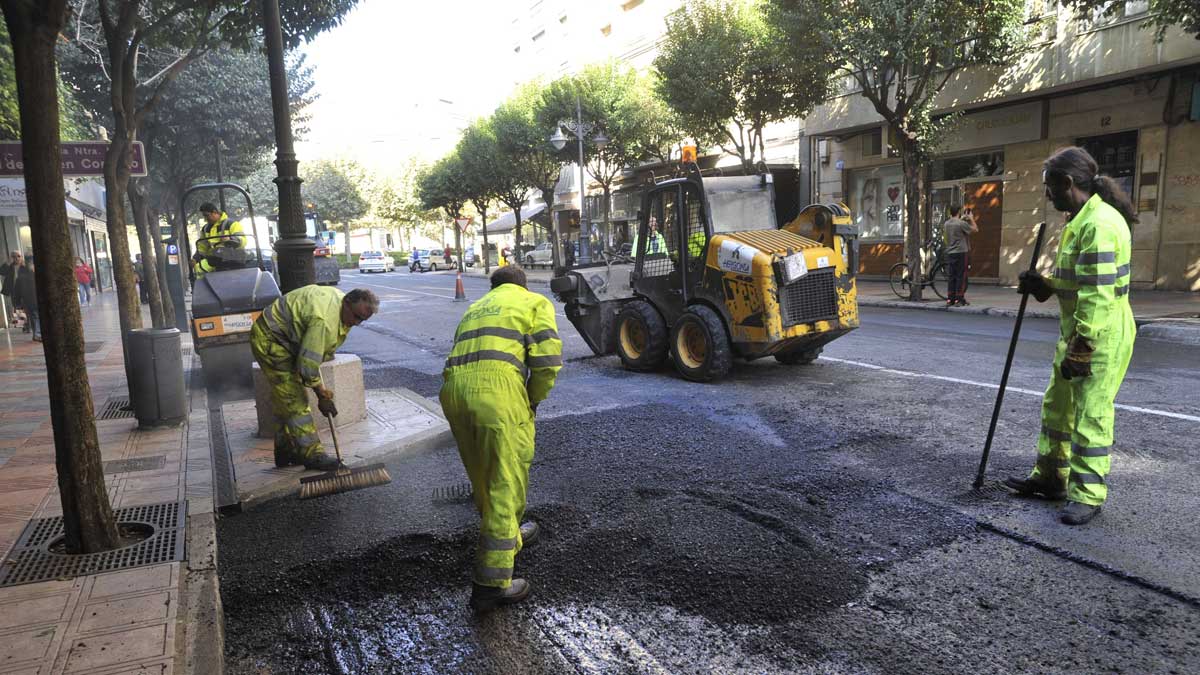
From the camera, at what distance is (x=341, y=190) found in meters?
64.4

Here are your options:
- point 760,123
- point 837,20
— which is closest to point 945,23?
point 837,20

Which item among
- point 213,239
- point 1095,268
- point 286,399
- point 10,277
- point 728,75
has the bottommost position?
point 286,399

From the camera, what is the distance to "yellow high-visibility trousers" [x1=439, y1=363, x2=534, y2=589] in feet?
10.1

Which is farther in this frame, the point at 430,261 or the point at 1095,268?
the point at 430,261

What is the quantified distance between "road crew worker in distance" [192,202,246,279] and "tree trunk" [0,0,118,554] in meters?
5.37

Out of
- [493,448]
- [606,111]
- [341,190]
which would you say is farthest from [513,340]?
[341,190]

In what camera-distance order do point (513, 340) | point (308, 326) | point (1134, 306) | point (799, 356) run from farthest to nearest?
→ point (1134, 306) < point (799, 356) < point (308, 326) < point (513, 340)

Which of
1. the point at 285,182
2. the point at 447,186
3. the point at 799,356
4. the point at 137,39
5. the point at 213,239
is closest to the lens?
the point at 285,182

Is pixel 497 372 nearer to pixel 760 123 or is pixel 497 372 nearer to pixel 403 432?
pixel 403 432

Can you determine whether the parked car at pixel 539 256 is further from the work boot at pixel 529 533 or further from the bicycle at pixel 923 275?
Answer: the work boot at pixel 529 533

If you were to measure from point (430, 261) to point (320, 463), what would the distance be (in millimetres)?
44871

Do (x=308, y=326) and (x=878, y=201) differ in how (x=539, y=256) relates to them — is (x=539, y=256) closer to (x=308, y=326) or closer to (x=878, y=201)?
(x=878, y=201)

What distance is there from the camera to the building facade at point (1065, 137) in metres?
A: 14.5

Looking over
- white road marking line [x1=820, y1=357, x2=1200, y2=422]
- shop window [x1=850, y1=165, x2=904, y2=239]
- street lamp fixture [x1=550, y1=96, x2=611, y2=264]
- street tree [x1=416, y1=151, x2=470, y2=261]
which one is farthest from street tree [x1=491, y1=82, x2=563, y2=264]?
white road marking line [x1=820, y1=357, x2=1200, y2=422]
